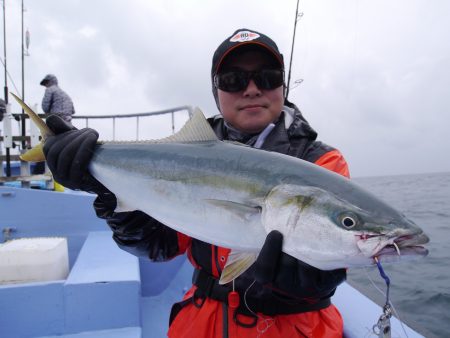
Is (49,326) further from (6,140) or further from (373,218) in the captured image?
(6,140)

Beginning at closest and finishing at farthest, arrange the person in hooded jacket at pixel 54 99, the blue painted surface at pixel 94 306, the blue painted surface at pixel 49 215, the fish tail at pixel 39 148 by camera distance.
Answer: the fish tail at pixel 39 148, the blue painted surface at pixel 94 306, the blue painted surface at pixel 49 215, the person in hooded jacket at pixel 54 99

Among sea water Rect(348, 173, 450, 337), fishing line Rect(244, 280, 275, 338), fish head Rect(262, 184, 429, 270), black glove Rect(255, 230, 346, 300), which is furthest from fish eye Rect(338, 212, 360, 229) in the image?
sea water Rect(348, 173, 450, 337)

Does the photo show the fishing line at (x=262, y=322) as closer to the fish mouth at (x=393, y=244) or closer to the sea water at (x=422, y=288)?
the fish mouth at (x=393, y=244)

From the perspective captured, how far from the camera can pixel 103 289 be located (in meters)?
3.47

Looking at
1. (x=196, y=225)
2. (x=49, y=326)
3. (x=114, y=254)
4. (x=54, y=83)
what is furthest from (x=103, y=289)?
(x=54, y=83)

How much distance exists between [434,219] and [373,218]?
1479cm

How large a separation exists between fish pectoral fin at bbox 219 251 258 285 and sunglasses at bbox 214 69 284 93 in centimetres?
132

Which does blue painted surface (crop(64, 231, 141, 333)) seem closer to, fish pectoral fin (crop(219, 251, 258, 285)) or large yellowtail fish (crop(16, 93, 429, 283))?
large yellowtail fish (crop(16, 93, 429, 283))

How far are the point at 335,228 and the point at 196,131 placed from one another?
1.15 metres

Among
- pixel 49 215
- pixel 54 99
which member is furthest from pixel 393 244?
pixel 54 99

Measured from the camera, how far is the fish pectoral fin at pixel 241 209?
6.04 feet

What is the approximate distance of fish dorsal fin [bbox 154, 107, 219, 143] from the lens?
2279mm

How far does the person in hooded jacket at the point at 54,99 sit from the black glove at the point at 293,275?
840cm

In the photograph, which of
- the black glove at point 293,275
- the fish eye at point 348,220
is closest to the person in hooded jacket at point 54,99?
the black glove at point 293,275
